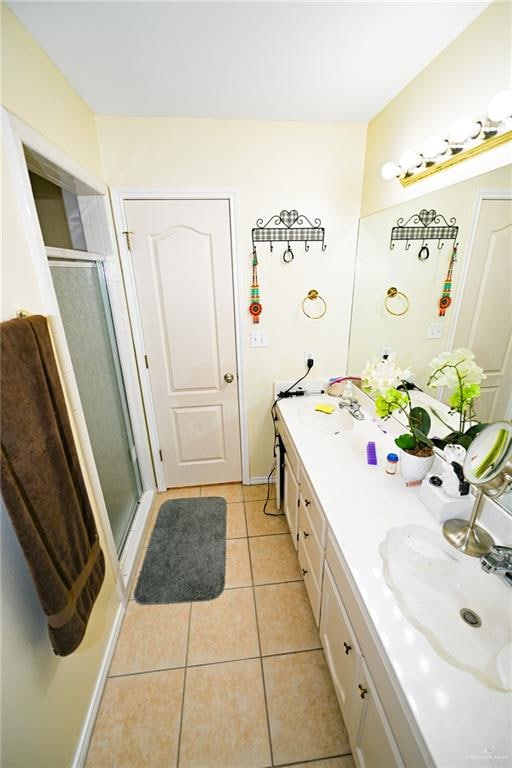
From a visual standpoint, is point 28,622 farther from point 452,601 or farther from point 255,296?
point 255,296

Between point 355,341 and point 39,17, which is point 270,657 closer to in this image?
point 355,341

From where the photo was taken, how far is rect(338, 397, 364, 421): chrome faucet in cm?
182

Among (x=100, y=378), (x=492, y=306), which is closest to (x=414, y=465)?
(x=492, y=306)

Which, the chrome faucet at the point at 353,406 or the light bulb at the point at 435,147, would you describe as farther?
the chrome faucet at the point at 353,406

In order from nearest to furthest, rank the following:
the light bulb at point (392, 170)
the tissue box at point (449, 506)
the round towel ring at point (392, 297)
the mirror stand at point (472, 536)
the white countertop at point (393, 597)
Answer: the white countertop at point (393, 597), the mirror stand at point (472, 536), the tissue box at point (449, 506), the light bulb at point (392, 170), the round towel ring at point (392, 297)

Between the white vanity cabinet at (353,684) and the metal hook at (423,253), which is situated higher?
the metal hook at (423,253)

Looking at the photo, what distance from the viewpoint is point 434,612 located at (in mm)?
802

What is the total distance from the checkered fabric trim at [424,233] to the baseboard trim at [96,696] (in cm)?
231

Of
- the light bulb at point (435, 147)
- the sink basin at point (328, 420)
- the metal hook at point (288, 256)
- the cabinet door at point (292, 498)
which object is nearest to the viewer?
the light bulb at point (435, 147)

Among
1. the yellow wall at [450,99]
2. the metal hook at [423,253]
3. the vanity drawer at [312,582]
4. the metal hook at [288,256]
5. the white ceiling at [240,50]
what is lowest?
the vanity drawer at [312,582]

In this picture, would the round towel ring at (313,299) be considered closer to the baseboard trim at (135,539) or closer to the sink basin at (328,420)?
the sink basin at (328,420)

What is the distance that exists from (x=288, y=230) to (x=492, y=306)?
4.10ft

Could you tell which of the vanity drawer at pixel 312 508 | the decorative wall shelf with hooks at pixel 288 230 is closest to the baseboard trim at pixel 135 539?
the vanity drawer at pixel 312 508

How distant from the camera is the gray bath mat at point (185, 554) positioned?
1680 millimetres
